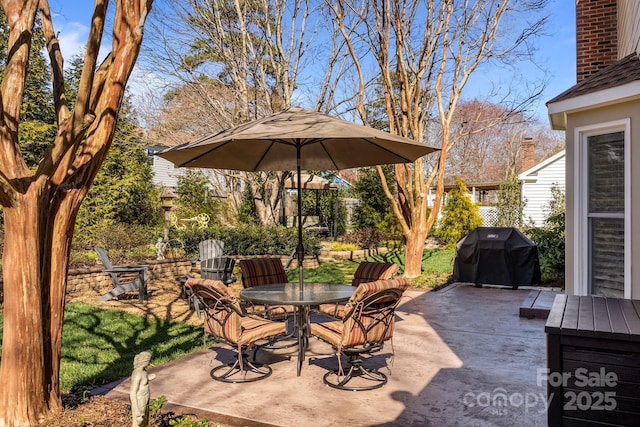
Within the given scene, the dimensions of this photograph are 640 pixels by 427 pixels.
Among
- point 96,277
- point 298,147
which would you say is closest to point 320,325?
point 298,147

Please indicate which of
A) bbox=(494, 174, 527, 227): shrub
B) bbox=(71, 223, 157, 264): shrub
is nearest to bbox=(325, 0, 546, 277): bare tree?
bbox=(71, 223, 157, 264): shrub

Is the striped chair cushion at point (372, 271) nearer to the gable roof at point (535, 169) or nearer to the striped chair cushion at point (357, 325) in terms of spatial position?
the striped chair cushion at point (357, 325)

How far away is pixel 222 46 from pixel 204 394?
10946 millimetres

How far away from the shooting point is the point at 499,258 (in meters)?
9.56

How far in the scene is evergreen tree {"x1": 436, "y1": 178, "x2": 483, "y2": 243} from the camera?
1631 centimetres

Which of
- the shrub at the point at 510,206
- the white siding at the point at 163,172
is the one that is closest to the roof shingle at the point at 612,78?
the shrub at the point at 510,206

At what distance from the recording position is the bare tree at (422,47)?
10086 millimetres

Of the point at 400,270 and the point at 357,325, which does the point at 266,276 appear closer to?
the point at 357,325

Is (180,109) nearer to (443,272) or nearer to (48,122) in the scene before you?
(48,122)

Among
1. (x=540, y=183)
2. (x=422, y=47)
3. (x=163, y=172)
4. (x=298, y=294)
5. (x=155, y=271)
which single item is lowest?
(x=155, y=271)

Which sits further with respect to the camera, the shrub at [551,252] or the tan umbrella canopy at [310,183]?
the tan umbrella canopy at [310,183]

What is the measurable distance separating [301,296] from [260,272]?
145cm

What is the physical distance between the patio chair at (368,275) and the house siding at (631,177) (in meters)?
1.74

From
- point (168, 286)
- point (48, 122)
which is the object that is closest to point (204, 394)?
point (168, 286)
